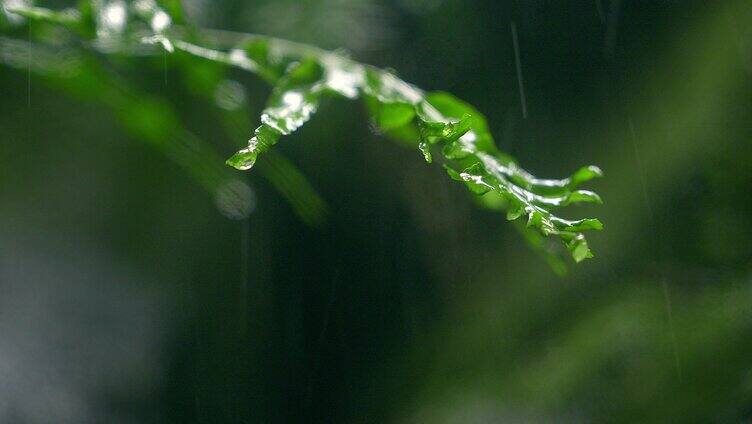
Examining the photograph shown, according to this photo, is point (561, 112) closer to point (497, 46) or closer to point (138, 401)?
point (497, 46)

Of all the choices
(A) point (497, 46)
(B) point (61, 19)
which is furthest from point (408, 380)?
(B) point (61, 19)

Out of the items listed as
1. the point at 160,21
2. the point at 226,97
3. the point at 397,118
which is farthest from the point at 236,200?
the point at 397,118

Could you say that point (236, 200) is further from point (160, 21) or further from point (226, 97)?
point (160, 21)

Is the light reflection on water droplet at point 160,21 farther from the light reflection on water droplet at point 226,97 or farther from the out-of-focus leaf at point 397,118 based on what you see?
the light reflection on water droplet at point 226,97

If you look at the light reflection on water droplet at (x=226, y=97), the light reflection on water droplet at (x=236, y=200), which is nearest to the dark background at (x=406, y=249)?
the light reflection on water droplet at (x=236, y=200)

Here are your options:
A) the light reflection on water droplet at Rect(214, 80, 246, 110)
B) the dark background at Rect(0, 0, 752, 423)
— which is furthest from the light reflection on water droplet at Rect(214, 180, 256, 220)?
the light reflection on water droplet at Rect(214, 80, 246, 110)
